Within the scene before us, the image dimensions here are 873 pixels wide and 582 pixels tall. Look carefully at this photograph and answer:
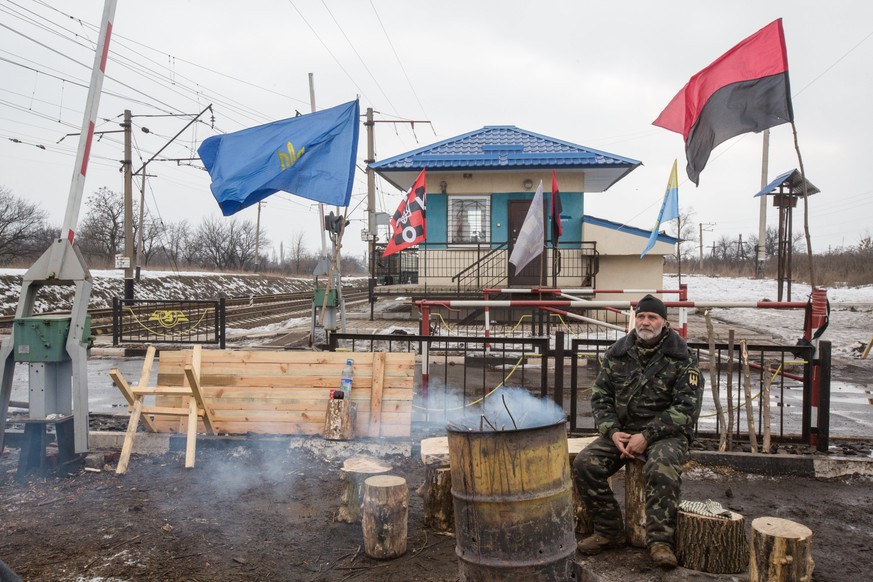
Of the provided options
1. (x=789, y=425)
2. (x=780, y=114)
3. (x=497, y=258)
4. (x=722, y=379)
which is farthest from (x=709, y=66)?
(x=497, y=258)

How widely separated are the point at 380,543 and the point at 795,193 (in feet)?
67.5

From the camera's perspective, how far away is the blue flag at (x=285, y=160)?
25.6ft

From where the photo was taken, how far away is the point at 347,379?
7023mm

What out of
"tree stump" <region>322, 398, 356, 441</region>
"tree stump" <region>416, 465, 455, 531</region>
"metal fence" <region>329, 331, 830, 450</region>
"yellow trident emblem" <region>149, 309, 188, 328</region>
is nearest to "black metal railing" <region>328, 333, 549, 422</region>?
"metal fence" <region>329, 331, 830, 450</region>

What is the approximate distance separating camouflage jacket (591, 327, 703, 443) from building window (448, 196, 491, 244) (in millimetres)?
16605

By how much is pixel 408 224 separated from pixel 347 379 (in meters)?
→ 7.26

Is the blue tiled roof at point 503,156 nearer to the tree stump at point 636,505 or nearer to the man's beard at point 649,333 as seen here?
the man's beard at point 649,333

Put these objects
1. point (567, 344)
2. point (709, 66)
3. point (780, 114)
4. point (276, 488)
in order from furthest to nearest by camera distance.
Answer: point (567, 344), point (709, 66), point (780, 114), point (276, 488)

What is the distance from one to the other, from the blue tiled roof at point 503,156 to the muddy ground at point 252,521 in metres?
14.9

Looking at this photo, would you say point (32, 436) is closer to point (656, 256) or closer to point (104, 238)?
point (656, 256)

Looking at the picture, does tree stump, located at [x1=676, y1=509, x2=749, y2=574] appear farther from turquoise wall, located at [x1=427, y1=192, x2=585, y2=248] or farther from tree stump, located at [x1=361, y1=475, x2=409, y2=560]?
turquoise wall, located at [x1=427, y1=192, x2=585, y2=248]

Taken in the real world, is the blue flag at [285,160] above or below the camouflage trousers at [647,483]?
above

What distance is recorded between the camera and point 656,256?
67.8 feet

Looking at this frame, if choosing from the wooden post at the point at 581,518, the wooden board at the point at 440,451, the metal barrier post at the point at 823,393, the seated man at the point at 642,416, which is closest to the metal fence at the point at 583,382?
the metal barrier post at the point at 823,393
